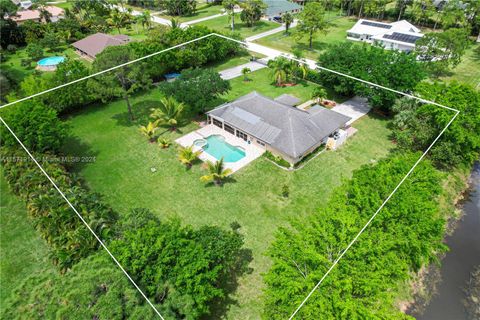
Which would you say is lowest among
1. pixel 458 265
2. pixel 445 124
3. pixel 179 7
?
pixel 458 265

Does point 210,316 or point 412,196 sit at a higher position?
point 412,196

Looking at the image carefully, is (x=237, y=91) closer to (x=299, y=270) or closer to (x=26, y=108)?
(x=26, y=108)

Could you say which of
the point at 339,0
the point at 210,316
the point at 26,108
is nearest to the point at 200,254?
the point at 210,316

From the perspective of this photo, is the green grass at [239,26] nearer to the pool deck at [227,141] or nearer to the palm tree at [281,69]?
the palm tree at [281,69]

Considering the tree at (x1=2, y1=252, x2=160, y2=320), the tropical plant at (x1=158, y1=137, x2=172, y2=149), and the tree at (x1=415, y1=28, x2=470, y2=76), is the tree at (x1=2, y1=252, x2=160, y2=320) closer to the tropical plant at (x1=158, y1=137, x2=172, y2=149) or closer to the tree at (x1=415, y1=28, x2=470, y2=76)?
the tropical plant at (x1=158, y1=137, x2=172, y2=149)

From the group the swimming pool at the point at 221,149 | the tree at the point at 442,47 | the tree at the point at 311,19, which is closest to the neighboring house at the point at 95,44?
the swimming pool at the point at 221,149

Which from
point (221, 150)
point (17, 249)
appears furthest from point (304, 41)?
→ point (17, 249)

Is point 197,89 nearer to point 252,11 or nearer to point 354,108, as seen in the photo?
point 354,108
